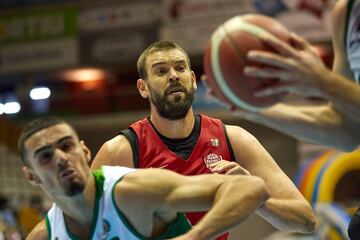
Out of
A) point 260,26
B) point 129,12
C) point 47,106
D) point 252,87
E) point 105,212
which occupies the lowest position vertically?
point 105,212

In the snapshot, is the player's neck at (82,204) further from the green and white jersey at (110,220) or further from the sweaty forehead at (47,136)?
the sweaty forehead at (47,136)

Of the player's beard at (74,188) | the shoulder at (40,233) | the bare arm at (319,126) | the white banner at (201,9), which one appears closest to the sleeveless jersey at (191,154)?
the shoulder at (40,233)

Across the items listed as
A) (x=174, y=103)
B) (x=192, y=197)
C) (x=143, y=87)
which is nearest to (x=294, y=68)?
(x=192, y=197)

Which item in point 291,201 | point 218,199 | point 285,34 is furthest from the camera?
point 291,201

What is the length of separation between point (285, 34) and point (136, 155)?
6.02 feet

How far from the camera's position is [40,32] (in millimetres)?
15859

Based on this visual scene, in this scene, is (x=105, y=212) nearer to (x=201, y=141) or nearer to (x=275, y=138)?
(x=201, y=141)

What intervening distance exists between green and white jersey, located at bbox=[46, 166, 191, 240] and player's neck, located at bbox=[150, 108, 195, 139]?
2.90ft

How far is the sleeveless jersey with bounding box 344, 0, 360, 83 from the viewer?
3268 millimetres

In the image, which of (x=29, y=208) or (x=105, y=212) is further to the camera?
(x=29, y=208)

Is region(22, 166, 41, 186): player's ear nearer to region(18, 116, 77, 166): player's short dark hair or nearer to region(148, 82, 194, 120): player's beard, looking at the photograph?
region(18, 116, 77, 166): player's short dark hair

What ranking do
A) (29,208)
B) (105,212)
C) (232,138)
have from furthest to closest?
(29,208) < (232,138) < (105,212)

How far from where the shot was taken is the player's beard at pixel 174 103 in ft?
13.4

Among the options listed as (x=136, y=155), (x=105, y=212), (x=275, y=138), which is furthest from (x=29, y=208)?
(x=105, y=212)
